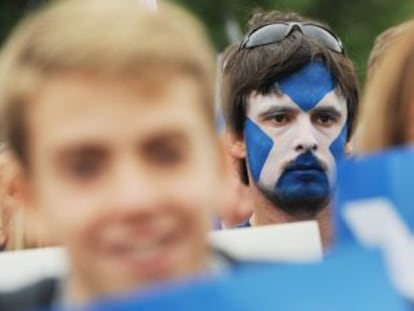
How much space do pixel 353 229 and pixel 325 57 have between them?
1.53 meters

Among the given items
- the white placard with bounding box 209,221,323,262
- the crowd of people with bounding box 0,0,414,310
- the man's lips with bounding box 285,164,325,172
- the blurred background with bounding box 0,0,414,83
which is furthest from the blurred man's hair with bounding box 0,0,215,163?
the blurred background with bounding box 0,0,414,83

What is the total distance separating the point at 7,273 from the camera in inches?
106

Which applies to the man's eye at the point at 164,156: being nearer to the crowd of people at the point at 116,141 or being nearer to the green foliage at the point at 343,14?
the crowd of people at the point at 116,141

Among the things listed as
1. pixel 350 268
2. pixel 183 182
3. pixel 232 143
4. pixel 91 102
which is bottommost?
pixel 232 143

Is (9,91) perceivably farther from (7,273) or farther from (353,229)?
(7,273)

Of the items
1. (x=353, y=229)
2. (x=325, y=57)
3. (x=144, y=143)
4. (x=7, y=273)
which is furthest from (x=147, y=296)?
(x=325, y=57)

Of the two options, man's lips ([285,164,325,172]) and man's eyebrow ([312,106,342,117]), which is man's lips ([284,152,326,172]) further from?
man's eyebrow ([312,106,342,117])

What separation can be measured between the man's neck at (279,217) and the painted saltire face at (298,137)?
0.02 meters

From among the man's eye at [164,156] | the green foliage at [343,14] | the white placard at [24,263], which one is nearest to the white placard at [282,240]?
the white placard at [24,263]

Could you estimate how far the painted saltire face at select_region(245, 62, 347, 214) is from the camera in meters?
3.41

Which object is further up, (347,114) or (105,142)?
(105,142)

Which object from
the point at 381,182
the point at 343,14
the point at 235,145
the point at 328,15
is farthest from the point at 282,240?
the point at 343,14

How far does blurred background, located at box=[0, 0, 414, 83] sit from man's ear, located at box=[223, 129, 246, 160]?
8.78 m

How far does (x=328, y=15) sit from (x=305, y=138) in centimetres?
1068
